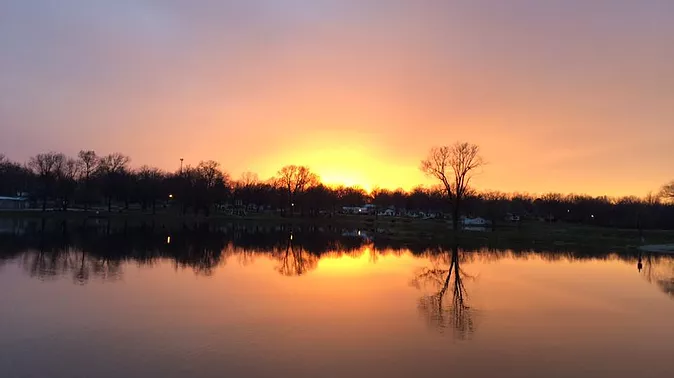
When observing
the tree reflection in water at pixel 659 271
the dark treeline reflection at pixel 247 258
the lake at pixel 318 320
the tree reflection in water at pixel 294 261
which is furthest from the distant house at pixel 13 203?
the tree reflection in water at pixel 659 271

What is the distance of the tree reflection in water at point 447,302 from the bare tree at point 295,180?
85623 millimetres

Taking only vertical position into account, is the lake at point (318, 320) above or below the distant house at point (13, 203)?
below

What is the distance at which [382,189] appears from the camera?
190375 mm

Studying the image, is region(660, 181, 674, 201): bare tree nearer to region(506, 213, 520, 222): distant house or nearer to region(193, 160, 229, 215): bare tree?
region(506, 213, 520, 222): distant house

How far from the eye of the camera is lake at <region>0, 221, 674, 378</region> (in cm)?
952

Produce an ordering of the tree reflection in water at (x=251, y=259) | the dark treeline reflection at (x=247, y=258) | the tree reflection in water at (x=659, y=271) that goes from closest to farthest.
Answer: the tree reflection in water at (x=251, y=259) → the dark treeline reflection at (x=247, y=258) → the tree reflection in water at (x=659, y=271)

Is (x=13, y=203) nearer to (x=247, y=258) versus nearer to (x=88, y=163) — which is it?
(x=88, y=163)

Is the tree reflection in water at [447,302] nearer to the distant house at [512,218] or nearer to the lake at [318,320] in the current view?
the lake at [318,320]

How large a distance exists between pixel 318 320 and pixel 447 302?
5.25m

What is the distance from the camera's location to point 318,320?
13.3m

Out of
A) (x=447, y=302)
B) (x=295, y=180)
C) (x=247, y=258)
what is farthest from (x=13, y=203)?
(x=447, y=302)

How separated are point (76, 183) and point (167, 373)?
9903 cm

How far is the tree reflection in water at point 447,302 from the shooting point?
42.7 feet

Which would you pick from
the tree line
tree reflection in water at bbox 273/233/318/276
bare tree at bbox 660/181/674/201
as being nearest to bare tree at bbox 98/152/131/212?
the tree line
